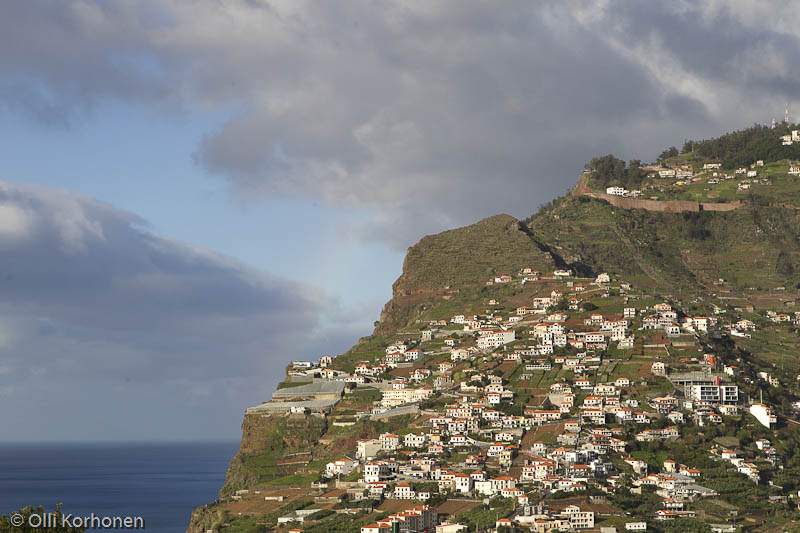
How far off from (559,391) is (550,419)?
454 centimetres

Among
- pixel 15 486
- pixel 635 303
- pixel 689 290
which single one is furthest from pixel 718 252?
pixel 15 486

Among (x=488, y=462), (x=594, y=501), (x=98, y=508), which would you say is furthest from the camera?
(x=98, y=508)

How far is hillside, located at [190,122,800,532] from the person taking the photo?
258ft

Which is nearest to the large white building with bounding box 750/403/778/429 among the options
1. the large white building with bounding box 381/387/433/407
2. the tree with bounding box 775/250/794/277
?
the large white building with bounding box 381/387/433/407

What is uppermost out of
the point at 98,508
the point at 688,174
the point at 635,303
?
the point at 688,174

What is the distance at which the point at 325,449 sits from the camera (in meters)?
99.1

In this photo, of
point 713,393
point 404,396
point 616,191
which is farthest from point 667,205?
point 713,393

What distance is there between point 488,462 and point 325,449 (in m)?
19.3

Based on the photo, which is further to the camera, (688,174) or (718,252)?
(688,174)

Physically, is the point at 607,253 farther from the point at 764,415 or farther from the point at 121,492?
the point at 121,492

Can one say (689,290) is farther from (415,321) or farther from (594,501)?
(594,501)

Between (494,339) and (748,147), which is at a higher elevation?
(748,147)

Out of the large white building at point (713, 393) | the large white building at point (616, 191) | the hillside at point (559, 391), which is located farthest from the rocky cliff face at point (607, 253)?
the large white building at point (713, 393)

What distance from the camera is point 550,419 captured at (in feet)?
300
